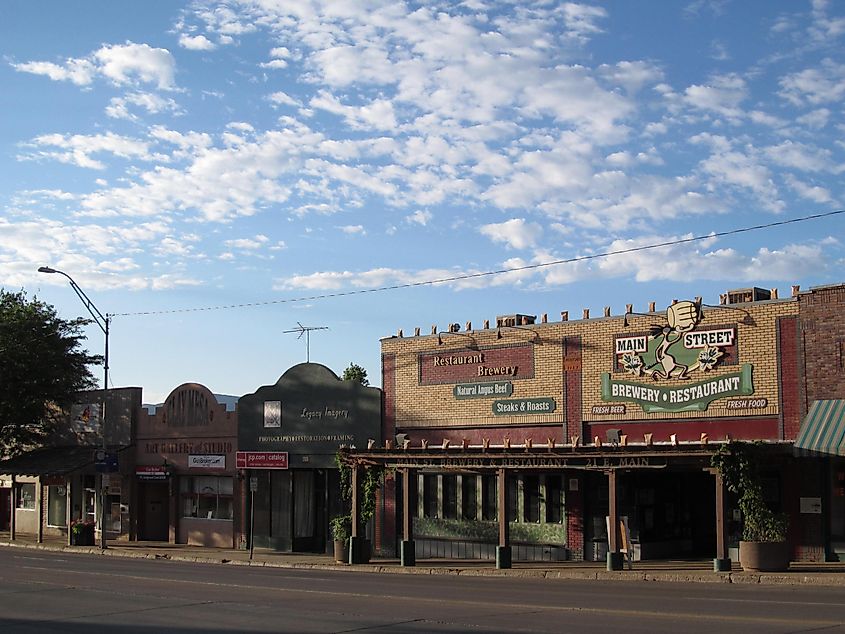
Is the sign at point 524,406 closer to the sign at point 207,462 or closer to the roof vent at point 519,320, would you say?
the roof vent at point 519,320

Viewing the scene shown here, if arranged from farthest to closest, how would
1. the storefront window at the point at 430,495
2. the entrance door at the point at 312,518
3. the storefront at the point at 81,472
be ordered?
1. the storefront at the point at 81,472
2. the entrance door at the point at 312,518
3. the storefront window at the point at 430,495

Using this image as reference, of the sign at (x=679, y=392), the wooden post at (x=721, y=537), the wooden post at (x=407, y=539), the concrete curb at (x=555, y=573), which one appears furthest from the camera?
the wooden post at (x=407, y=539)

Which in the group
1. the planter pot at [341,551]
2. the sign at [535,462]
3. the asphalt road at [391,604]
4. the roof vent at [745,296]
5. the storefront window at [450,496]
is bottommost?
the planter pot at [341,551]

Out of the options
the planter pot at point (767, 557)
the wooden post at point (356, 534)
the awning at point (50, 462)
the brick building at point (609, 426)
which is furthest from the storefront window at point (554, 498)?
the awning at point (50, 462)

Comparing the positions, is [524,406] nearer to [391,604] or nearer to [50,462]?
[391,604]

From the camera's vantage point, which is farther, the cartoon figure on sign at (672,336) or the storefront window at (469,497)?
the storefront window at (469,497)

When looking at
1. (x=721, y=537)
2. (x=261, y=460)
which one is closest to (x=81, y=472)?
(x=261, y=460)

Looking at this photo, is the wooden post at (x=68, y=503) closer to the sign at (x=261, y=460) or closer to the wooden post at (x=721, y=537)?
the sign at (x=261, y=460)

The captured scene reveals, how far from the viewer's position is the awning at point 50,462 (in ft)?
140

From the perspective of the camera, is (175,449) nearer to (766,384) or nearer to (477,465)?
(477,465)

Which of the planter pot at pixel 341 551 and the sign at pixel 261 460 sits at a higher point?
the sign at pixel 261 460

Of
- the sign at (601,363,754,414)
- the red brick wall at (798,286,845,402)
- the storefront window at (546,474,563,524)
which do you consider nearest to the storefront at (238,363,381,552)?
the storefront window at (546,474,563,524)

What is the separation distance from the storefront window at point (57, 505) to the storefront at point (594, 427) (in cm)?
1855

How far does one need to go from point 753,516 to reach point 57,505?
109 ft
